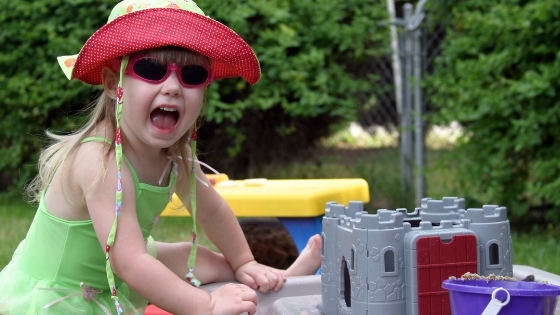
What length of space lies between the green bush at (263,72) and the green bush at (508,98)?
0.73 m

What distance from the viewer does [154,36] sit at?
199 cm

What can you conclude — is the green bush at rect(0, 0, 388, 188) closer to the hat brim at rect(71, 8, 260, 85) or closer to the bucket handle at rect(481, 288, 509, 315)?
A: the hat brim at rect(71, 8, 260, 85)

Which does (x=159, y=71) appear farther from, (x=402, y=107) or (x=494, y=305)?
(x=402, y=107)

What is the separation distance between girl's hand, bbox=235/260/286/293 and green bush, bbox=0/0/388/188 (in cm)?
227

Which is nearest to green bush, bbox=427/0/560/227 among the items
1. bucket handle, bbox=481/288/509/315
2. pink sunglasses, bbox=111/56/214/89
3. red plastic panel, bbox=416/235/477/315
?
red plastic panel, bbox=416/235/477/315

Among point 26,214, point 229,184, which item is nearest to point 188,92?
point 229,184

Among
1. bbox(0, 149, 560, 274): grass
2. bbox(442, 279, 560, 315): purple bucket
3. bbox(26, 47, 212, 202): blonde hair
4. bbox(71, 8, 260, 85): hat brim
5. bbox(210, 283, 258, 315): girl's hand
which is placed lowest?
bbox(0, 149, 560, 274): grass

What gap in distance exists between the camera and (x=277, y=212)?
10.3 ft

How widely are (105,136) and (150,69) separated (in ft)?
0.86

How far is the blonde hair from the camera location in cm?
204

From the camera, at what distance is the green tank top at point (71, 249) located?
2205 mm

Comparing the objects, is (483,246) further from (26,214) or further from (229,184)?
(26,214)

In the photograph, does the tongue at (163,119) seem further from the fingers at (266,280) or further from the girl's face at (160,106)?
the fingers at (266,280)

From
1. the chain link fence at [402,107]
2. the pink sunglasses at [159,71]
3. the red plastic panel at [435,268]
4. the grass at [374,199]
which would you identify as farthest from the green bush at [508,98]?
the pink sunglasses at [159,71]
